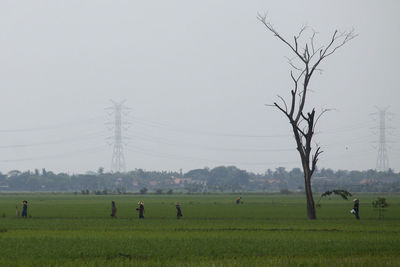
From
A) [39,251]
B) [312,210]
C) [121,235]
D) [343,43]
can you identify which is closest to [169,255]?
[39,251]

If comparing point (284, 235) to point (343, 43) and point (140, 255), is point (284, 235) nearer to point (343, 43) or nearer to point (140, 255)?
point (140, 255)

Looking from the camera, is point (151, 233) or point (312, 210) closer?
point (151, 233)

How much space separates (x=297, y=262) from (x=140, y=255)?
627 centimetres

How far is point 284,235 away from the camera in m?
39.5

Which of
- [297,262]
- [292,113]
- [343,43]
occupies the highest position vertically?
[343,43]

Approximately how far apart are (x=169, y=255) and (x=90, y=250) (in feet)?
11.2

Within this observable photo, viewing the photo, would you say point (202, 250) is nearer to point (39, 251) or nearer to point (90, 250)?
point (90, 250)

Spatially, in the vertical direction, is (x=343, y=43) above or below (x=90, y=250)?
above

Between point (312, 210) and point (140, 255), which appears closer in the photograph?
point (140, 255)

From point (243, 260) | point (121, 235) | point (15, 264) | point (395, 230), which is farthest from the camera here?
point (395, 230)

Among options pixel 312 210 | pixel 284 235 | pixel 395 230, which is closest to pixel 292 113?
pixel 312 210

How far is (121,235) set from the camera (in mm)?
38438

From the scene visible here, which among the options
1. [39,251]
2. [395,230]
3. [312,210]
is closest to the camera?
[39,251]

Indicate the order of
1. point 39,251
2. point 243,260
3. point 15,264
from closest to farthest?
point 15,264
point 243,260
point 39,251
